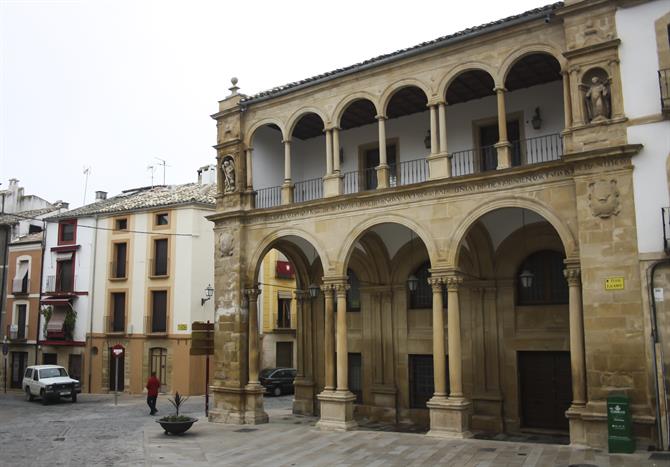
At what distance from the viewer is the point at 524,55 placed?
15.7m

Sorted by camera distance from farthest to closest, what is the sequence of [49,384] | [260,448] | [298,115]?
[49,384], [298,115], [260,448]

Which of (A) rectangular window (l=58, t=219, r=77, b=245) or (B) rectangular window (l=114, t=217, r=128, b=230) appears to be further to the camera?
(A) rectangular window (l=58, t=219, r=77, b=245)

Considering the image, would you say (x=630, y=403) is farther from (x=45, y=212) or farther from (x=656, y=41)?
(x=45, y=212)

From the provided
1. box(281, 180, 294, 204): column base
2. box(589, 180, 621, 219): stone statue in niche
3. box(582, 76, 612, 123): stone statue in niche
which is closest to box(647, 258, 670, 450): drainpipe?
box(589, 180, 621, 219): stone statue in niche

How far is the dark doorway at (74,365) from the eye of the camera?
33562 mm

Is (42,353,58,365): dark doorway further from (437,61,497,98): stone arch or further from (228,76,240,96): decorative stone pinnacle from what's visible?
(437,61,497,98): stone arch

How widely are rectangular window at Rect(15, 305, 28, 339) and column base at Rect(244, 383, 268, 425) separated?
2192cm

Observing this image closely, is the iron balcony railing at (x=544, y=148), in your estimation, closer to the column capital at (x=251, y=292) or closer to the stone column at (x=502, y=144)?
the stone column at (x=502, y=144)

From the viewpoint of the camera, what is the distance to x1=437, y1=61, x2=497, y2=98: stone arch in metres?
16.2

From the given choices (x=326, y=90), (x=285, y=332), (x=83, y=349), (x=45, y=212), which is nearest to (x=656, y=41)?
(x=326, y=90)

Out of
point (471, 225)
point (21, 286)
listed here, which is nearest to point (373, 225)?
point (471, 225)

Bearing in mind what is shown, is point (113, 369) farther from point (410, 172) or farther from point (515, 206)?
point (515, 206)

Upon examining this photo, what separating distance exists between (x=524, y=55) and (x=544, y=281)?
6.14 meters

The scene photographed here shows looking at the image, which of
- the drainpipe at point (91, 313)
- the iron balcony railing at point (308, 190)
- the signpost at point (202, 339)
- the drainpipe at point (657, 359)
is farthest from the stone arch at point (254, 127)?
the drainpipe at point (91, 313)
